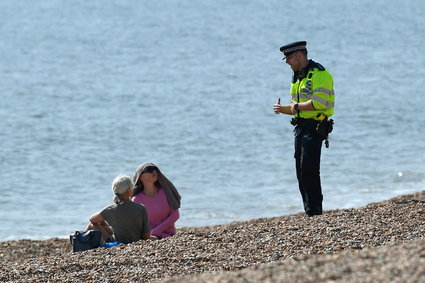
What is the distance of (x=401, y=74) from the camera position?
3422 cm

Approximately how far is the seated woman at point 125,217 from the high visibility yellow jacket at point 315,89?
1825 millimetres

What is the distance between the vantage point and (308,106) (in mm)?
10688

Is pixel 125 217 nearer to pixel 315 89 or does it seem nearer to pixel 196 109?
pixel 315 89

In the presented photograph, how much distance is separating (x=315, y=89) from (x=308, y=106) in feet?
0.57

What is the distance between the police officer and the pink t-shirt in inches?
52.6

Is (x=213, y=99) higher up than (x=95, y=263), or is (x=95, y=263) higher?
(x=213, y=99)

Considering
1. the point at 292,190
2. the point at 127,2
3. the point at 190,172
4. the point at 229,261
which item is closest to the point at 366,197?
the point at 292,190

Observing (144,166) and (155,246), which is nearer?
(155,246)

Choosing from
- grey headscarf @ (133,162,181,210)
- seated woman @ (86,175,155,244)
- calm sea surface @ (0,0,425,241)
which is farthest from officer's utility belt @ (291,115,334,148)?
calm sea surface @ (0,0,425,241)

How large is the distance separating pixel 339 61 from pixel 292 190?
69.3 ft

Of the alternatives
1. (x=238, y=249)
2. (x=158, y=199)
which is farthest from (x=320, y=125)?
(x=238, y=249)

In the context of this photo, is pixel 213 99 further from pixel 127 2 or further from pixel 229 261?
pixel 127 2

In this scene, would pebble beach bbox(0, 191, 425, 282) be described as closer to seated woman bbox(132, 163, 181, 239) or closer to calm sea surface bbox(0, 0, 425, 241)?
seated woman bbox(132, 163, 181, 239)

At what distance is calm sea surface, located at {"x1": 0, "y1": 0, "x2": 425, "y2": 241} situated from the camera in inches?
711
